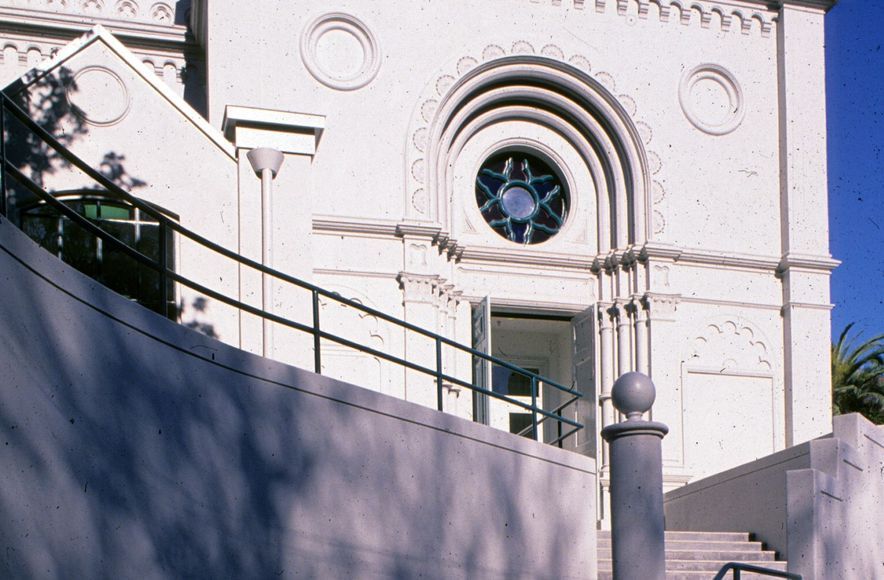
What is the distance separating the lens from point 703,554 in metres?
13.3

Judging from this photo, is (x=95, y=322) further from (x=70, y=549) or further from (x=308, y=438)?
(x=308, y=438)

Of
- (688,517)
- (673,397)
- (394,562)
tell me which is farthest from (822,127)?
(394,562)

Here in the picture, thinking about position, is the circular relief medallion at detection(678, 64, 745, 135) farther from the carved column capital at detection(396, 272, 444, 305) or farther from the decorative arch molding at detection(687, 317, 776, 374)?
the carved column capital at detection(396, 272, 444, 305)

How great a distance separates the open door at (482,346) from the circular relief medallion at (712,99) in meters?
4.66

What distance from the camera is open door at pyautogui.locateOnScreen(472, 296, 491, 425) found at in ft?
61.3

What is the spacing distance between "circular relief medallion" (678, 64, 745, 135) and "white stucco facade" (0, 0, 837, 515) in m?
0.03

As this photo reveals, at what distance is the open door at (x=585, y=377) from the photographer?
1917 centimetres

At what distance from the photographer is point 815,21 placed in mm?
21562

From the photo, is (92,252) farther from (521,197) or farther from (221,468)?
(521,197)

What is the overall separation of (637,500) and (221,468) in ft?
8.64

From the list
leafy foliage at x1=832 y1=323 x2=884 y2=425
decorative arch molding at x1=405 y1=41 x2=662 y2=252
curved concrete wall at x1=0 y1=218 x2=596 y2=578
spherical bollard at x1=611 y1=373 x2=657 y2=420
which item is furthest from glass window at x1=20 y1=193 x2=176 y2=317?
leafy foliage at x1=832 y1=323 x2=884 y2=425

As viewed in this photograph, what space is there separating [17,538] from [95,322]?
138 cm

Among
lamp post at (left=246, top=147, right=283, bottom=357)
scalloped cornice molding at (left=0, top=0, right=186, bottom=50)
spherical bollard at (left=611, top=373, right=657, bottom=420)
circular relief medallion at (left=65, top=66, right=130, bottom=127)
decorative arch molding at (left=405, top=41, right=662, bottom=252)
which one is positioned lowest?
spherical bollard at (left=611, top=373, right=657, bottom=420)

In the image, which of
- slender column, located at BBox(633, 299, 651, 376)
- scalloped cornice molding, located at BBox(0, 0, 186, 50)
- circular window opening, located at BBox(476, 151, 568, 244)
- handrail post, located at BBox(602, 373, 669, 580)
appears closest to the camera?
handrail post, located at BBox(602, 373, 669, 580)
